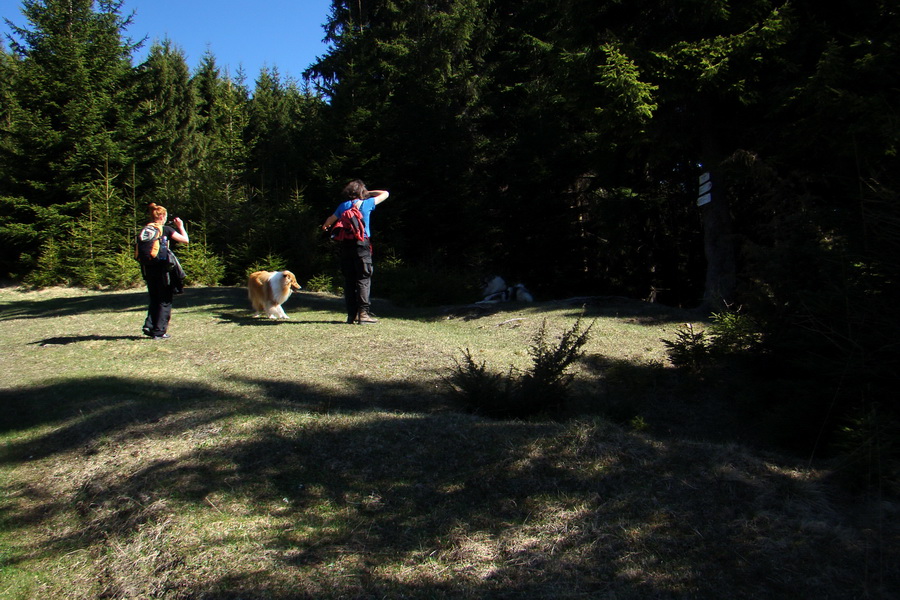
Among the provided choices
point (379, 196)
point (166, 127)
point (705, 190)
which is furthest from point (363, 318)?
point (166, 127)

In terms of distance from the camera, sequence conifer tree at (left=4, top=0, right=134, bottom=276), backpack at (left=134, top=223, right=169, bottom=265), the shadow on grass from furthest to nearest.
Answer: conifer tree at (left=4, top=0, right=134, bottom=276) → backpack at (left=134, top=223, right=169, bottom=265) → the shadow on grass

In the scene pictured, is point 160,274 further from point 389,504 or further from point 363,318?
point 389,504

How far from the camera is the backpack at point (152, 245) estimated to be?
782cm

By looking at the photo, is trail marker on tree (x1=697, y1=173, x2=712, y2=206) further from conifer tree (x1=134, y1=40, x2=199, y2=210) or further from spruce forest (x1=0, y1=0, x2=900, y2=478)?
conifer tree (x1=134, y1=40, x2=199, y2=210)

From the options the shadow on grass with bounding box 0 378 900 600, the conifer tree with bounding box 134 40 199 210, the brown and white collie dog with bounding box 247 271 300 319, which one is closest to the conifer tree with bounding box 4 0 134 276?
the conifer tree with bounding box 134 40 199 210

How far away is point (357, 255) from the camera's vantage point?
9.02 meters

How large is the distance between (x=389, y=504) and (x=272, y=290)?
269 inches

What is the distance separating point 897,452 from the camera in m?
3.70

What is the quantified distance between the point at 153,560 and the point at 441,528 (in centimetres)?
154

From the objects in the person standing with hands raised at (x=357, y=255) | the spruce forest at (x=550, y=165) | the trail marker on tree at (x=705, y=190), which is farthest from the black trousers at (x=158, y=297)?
the trail marker on tree at (x=705, y=190)

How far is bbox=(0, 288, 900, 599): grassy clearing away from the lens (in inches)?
123

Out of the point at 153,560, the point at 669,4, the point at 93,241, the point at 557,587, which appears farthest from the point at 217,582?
the point at 93,241

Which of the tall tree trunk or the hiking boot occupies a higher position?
the tall tree trunk

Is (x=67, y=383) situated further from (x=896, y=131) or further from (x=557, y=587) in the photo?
(x=896, y=131)
